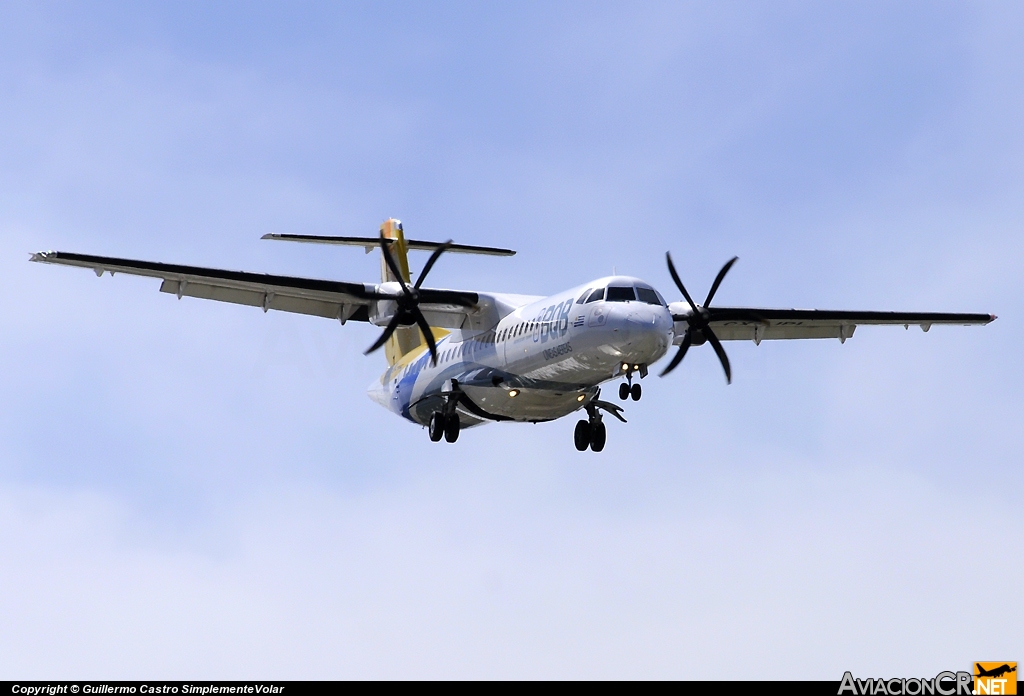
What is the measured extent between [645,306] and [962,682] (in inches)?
319

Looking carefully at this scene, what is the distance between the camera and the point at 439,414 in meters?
26.6

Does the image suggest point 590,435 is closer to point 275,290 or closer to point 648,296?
point 648,296

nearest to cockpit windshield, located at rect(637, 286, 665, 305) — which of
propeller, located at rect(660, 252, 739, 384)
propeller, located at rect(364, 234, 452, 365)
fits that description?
propeller, located at rect(660, 252, 739, 384)

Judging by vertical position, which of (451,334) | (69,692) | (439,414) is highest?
(451,334)

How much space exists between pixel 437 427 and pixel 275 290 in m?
4.37

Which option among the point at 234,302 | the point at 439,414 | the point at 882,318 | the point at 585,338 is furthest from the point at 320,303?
the point at 882,318

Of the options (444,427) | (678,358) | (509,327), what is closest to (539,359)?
(509,327)

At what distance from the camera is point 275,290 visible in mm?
25969

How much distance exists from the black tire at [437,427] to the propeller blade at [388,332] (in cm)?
227

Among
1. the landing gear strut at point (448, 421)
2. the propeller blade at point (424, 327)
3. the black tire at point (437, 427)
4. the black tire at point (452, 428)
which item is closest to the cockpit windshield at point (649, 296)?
the propeller blade at point (424, 327)

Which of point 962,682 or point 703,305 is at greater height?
point 703,305

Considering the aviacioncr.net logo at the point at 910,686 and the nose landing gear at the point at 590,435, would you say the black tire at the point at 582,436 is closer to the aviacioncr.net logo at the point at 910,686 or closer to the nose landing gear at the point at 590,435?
the nose landing gear at the point at 590,435

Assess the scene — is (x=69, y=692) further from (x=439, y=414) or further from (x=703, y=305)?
(x=703, y=305)

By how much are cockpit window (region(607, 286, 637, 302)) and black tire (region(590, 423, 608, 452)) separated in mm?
4639
